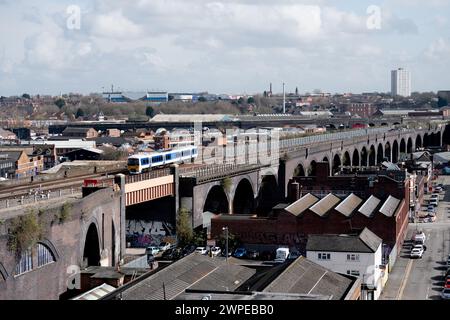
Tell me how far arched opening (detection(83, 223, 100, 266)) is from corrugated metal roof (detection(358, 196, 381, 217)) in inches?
→ 413

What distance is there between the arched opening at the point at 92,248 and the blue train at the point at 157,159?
7.38 m

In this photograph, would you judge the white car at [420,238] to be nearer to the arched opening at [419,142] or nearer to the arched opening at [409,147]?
the arched opening at [409,147]

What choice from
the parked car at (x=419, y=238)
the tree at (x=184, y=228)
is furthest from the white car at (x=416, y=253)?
the tree at (x=184, y=228)

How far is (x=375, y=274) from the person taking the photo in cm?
2250

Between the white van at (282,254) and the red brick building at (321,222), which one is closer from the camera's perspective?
the white van at (282,254)

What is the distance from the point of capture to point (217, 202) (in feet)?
Answer: 114

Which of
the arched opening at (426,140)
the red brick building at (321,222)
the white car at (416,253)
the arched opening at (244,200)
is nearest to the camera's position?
the red brick building at (321,222)

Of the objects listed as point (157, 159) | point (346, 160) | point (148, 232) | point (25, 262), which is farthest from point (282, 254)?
point (346, 160)

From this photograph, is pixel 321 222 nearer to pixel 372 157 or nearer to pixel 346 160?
pixel 346 160

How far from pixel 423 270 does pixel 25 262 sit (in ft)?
46.2

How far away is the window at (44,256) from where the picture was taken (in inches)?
749

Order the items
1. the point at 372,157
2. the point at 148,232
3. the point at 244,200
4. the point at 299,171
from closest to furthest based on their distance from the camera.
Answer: the point at 148,232
the point at 244,200
the point at 299,171
the point at 372,157

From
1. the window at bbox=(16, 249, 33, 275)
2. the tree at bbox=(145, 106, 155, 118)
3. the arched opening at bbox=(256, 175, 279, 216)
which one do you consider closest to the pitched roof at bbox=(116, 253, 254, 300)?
the window at bbox=(16, 249, 33, 275)

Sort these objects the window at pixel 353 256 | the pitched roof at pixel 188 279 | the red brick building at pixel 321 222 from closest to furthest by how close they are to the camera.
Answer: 1. the pitched roof at pixel 188 279
2. the window at pixel 353 256
3. the red brick building at pixel 321 222
